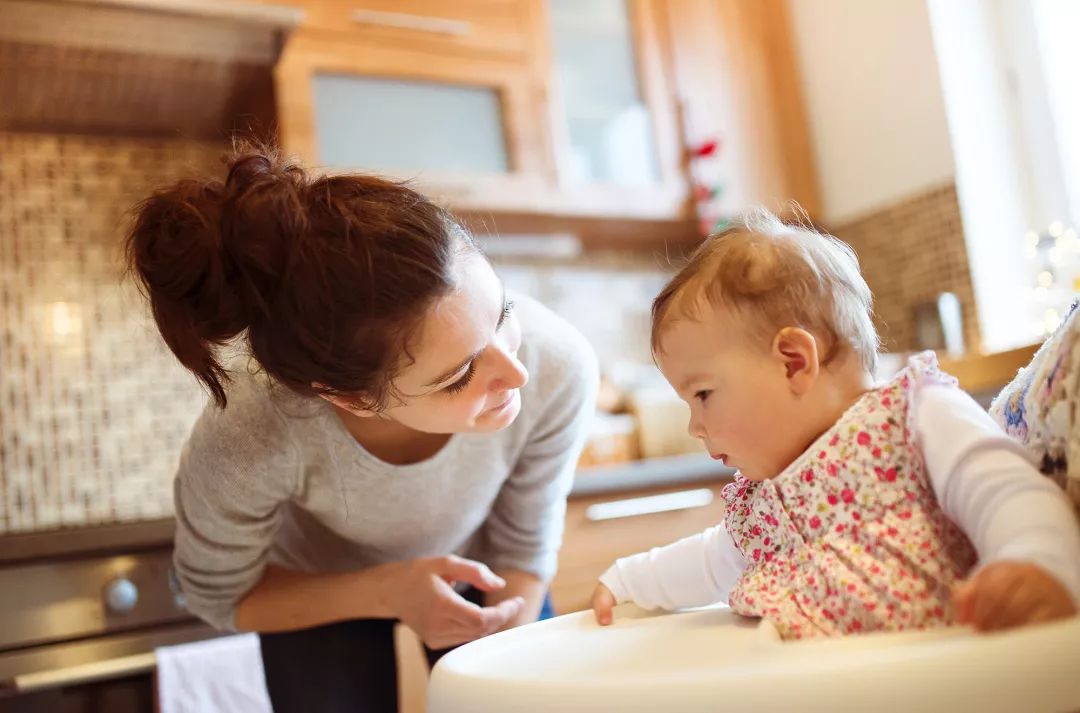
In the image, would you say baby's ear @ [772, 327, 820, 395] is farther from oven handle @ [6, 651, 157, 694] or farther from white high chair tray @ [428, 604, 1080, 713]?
oven handle @ [6, 651, 157, 694]

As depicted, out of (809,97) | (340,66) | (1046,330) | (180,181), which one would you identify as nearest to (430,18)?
(340,66)

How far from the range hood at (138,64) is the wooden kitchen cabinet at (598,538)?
960 millimetres

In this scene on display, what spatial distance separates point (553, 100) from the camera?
2.32m

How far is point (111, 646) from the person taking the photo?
1.57 m

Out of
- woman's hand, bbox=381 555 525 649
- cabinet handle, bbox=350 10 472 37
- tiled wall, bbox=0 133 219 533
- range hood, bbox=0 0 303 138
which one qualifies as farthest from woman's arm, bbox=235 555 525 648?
cabinet handle, bbox=350 10 472 37

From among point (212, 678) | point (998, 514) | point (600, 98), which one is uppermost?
point (600, 98)

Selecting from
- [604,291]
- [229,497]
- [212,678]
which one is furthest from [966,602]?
[604,291]

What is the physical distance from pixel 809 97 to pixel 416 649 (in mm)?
2031

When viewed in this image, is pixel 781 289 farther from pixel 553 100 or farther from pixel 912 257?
pixel 912 257

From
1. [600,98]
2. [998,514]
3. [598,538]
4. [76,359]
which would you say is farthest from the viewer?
[600,98]

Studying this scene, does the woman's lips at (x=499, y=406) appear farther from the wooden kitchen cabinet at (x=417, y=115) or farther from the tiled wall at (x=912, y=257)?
the tiled wall at (x=912, y=257)

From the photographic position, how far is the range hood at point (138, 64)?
175 cm

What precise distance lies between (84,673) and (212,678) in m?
0.21

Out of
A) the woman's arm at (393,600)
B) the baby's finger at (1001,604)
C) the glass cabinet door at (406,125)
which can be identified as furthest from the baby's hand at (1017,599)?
the glass cabinet door at (406,125)
